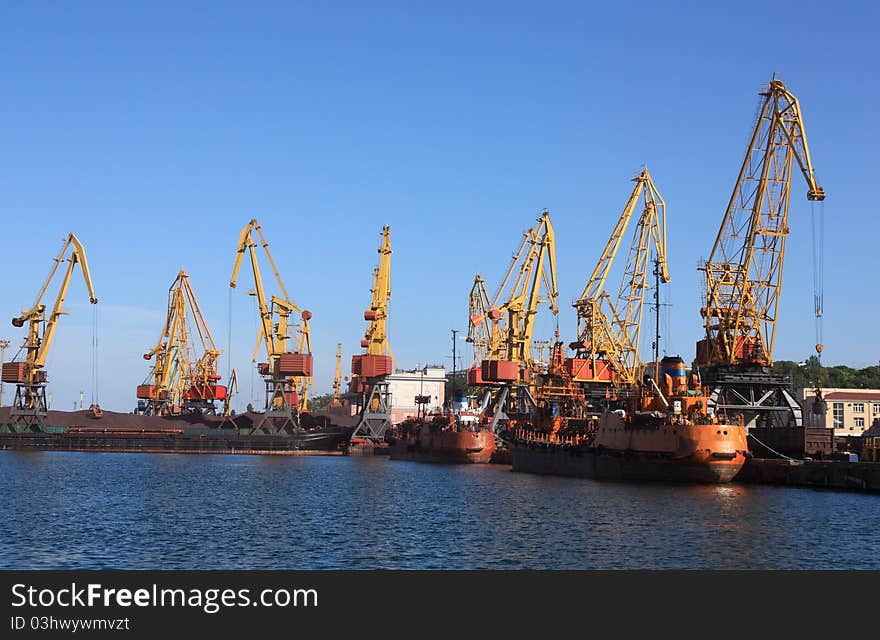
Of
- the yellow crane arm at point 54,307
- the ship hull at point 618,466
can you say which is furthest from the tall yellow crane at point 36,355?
the ship hull at point 618,466

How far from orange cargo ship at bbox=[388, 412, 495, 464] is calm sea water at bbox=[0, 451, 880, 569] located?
153 feet

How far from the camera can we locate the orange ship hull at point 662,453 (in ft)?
247

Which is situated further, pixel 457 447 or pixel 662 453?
pixel 457 447

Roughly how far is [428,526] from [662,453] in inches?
1220

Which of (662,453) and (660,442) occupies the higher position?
(660,442)

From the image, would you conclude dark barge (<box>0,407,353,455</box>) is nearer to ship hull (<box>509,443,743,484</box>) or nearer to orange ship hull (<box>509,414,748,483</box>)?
ship hull (<box>509,443,743,484</box>)

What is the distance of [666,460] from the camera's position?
77.4 meters

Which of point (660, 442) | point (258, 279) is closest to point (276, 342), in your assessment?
point (258, 279)

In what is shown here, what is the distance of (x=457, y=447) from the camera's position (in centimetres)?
13300

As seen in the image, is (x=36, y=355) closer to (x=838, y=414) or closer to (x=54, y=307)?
(x=54, y=307)

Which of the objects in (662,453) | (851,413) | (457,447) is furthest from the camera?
(851,413)

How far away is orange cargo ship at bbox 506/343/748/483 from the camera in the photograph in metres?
75.6
